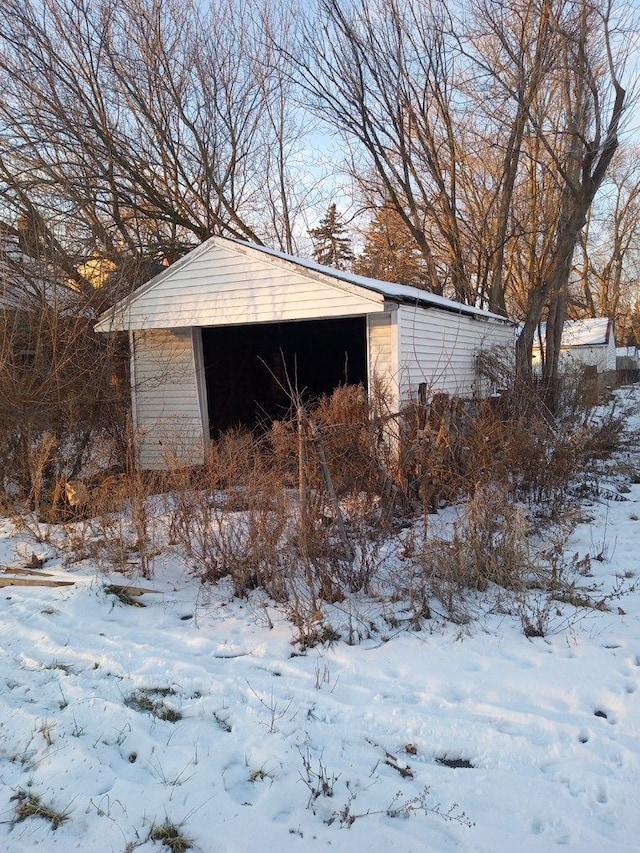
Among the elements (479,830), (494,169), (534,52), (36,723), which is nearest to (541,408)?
(479,830)

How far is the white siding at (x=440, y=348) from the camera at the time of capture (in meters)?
8.30

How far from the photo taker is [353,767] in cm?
267

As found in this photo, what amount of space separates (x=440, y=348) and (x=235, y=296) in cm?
374

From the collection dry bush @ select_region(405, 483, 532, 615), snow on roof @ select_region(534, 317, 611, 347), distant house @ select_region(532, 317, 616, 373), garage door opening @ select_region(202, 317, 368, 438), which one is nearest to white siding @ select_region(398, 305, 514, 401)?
garage door opening @ select_region(202, 317, 368, 438)

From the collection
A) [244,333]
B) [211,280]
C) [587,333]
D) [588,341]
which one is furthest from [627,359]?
[211,280]

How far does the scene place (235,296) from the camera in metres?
8.55

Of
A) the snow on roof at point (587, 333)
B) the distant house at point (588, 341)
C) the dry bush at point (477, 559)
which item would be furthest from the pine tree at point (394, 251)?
the snow on roof at point (587, 333)

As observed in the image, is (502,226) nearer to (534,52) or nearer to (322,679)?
(534,52)

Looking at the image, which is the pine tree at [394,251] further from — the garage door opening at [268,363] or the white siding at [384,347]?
the white siding at [384,347]

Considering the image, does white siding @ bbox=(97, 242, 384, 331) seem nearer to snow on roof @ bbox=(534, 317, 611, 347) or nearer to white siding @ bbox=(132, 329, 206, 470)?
white siding @ bbox=(132, 329, 206, 470)

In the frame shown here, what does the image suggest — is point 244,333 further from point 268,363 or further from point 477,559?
point 477,559

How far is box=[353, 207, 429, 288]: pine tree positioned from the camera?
1998 cm

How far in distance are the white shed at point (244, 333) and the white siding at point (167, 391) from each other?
0.06 ft

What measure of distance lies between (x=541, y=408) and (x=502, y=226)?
996cm
